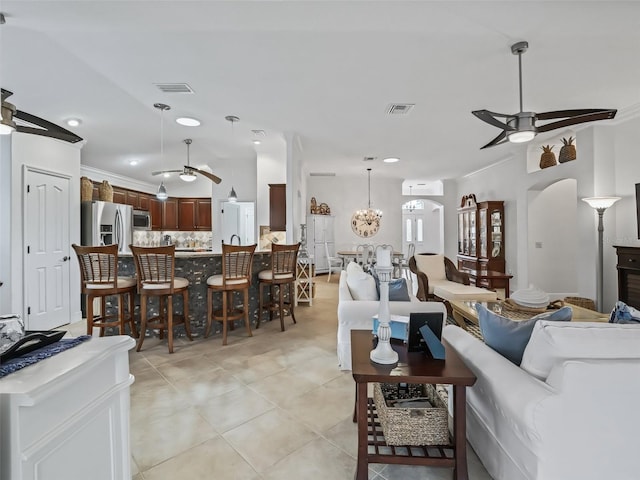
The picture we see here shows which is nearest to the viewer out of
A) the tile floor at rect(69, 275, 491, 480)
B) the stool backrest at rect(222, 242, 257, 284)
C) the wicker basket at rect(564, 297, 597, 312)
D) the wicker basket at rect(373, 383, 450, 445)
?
the wicker basket at rect(373, 383, 450, 445)

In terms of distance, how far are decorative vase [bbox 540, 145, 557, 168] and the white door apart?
730cm

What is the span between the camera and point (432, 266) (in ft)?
16.4

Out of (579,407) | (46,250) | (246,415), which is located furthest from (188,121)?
(579,407)

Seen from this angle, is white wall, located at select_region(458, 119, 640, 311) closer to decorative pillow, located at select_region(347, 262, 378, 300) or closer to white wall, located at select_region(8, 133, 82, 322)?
decorative pillow, located at select_region(347, 262, 378, 300)

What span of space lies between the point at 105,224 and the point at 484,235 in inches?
283

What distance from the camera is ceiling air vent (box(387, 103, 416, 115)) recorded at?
369 cm

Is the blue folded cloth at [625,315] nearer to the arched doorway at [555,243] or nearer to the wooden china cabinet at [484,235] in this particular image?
the arched doorway at [555,243]

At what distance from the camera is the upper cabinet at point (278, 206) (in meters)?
6.00

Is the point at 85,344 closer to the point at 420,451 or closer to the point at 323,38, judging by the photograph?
the point at 420,451

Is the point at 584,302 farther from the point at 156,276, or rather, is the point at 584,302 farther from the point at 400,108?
the point at 156,276

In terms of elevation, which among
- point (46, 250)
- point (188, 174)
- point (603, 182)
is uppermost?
point (188, 174)

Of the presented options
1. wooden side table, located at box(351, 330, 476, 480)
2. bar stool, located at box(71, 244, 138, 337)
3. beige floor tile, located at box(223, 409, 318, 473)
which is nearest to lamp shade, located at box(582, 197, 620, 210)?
wooden side table, located at box(351, 330, 476, 480)

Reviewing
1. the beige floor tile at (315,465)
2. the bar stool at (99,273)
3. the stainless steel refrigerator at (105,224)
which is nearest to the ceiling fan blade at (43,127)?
the bar stool at (99,273)

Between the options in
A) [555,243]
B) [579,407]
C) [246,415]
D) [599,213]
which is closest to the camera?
[579,407]
